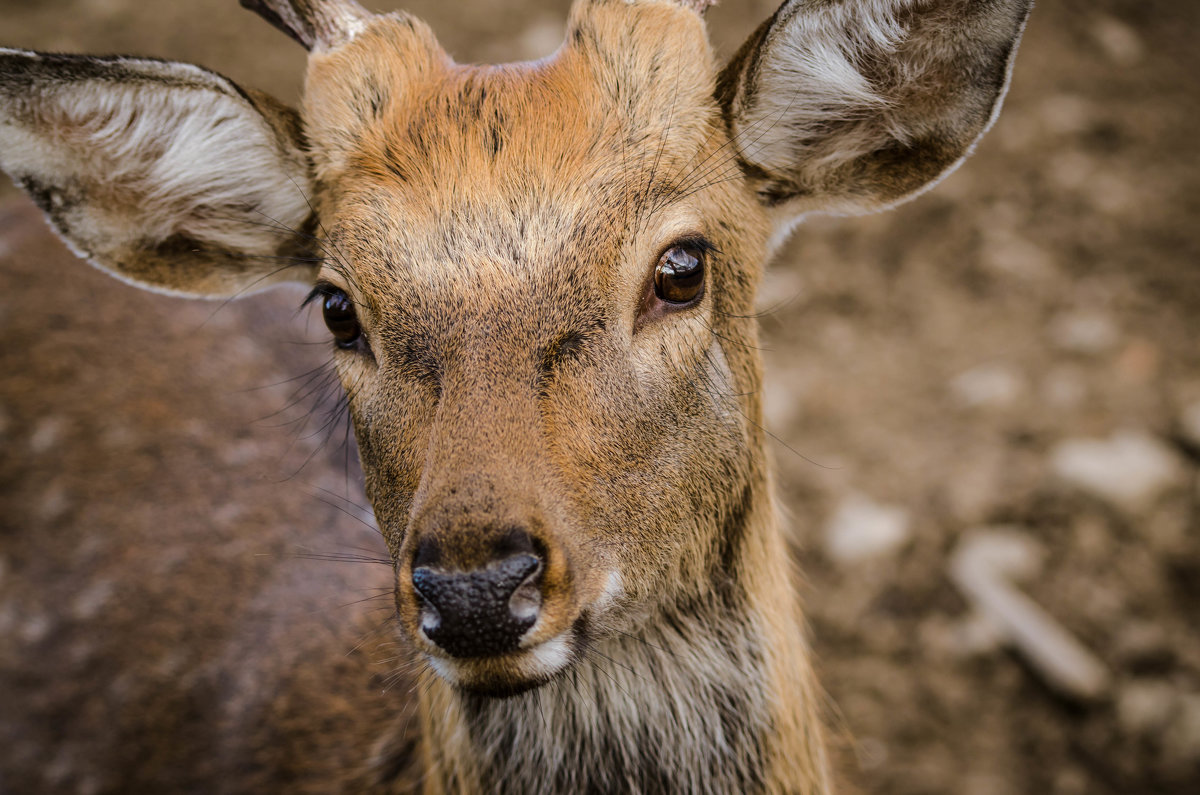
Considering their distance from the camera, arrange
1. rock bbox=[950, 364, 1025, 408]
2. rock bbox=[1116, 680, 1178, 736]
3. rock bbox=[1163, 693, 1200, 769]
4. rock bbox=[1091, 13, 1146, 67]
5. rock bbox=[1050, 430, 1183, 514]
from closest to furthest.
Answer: rock bbox=[1163, 693, 1200, 769]
rock bbox=[1116, 680, 1178, 736]
rock bbox=[1050, 430, 1183, 514]
rock bbox=[950, 364, 1025, 408]
rock bbox=[1091, 13, 1146, 67]

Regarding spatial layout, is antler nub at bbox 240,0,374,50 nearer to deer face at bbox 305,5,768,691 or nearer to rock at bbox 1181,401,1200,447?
deer face at bbox 305,5,768,691

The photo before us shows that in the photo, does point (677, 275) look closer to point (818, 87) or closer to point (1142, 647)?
point (818, 87)

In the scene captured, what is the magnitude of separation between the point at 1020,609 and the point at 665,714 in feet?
7.32

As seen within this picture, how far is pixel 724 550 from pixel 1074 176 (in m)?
4.63

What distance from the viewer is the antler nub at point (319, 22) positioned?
2.25 m

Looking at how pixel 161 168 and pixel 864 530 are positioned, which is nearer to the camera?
pixel 161 168

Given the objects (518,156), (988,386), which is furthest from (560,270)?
(988,386)

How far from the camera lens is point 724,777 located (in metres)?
2.17

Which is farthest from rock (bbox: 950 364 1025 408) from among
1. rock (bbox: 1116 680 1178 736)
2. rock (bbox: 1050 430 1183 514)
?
rock (bbox: 1116 680 1178 736)

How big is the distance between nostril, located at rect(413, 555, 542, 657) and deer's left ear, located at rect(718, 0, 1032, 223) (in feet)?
3.95

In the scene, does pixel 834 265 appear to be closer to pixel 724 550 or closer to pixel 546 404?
pixel 724 550

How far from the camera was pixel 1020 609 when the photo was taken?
3729mm

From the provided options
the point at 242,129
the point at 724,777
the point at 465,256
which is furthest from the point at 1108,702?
the point at 242,129

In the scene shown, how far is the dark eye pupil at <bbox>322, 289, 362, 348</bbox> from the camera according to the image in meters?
2.04
